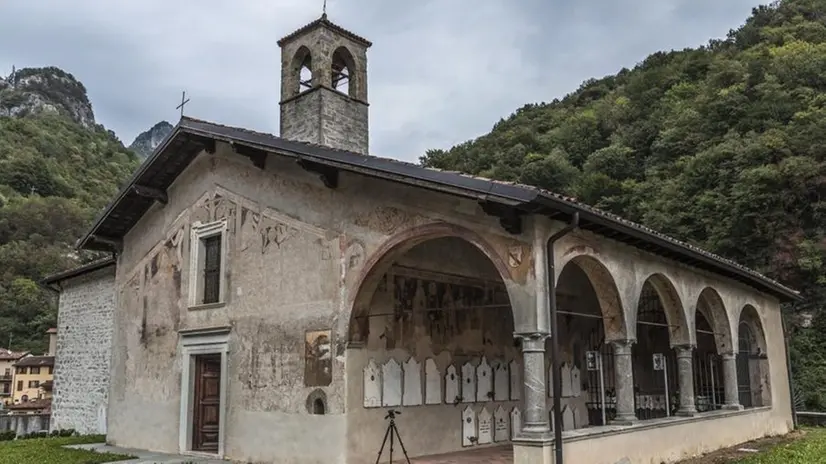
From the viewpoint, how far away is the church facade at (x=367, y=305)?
28.8 feet

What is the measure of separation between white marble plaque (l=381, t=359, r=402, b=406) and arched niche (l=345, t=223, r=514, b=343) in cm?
63

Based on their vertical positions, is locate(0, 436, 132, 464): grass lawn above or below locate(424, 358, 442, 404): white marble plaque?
below

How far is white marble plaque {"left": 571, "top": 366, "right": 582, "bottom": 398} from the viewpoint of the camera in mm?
14398

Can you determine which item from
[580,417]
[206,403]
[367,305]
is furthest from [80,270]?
[580,417]

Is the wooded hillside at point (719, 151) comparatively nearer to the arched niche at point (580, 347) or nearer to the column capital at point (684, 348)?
the arched niche at point (580, 347)

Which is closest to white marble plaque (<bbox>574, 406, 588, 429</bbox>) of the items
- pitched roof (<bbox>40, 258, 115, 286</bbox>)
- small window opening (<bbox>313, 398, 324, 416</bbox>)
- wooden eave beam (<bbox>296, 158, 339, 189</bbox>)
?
small window opening (<bbox>313, 398, 324, 416</bbox>)

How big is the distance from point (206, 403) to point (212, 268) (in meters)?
2.39

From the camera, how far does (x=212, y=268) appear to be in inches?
508

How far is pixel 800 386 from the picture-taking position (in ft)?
71.8

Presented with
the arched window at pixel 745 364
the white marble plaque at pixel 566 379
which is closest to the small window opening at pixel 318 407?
the white marble plaque at pixel 566 379

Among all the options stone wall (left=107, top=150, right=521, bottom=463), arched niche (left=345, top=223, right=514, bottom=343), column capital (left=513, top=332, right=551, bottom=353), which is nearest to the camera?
column capital (left=513, top=332, right=551, bottom=353)

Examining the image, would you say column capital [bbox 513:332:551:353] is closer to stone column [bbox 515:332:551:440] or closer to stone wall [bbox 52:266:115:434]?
stone column [bbox 515:332:551:440]

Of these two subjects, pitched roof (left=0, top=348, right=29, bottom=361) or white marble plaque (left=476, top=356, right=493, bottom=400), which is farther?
A: pitched roof (left=0, top=348, right=29, bottom=361)

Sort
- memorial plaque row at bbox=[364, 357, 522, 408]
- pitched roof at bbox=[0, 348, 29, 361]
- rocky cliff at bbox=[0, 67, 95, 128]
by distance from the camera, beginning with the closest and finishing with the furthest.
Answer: memorial plaque row at bbox=[364, 357, 522, 408] → pitched roof at bbox=[0, 348, 29, 361] → rocky cliff at bbox=[0, 67, 95, 128]
